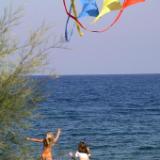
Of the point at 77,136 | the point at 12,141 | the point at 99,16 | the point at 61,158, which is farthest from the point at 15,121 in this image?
the point at 77,136

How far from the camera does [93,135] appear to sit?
42156mm

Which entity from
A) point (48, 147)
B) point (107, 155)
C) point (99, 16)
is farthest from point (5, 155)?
point (107, 155)

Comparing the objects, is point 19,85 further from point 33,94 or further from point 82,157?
point 82,157

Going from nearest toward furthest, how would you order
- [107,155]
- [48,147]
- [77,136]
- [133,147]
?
[48,147] → [107,155] → [133,147] → [77,136]

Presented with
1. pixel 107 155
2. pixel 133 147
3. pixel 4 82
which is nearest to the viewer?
pixel 4 82

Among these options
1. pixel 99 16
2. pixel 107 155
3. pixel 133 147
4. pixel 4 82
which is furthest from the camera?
pixel 133 147

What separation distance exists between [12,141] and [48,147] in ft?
4.22

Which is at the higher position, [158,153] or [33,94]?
[33,94]

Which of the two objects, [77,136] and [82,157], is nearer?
[82,157]

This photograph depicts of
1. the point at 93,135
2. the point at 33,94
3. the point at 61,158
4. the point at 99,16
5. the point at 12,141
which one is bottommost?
the point at 93,135

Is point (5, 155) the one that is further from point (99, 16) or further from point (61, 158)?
point (99, 16)

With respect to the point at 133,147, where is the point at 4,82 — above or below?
above

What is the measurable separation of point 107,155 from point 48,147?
1757cm

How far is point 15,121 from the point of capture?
40.9ft
